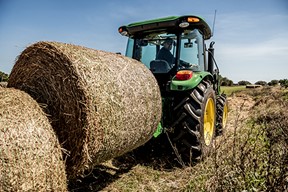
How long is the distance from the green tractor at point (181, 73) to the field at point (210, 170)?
32cm

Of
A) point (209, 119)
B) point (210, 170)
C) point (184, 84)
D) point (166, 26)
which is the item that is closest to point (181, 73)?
point (184, 84)

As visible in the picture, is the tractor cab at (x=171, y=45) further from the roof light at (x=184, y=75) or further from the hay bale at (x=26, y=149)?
the hay bale at (x=26, y=149)

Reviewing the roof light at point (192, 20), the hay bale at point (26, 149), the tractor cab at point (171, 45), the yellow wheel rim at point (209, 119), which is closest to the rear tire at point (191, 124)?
the tractor cab at point (171, 45)

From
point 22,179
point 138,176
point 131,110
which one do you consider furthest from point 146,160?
point 22,179

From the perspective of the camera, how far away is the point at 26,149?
1.97 metres

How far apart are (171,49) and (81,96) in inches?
106

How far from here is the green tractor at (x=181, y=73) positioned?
12.7ft

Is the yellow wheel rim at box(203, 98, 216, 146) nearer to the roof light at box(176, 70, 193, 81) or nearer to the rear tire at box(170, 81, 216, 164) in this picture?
the rear tire at box(170, 81, 216, 164)

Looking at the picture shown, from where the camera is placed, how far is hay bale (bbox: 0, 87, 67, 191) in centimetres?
186

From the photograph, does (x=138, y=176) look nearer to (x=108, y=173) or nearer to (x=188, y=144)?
(x=108, y=173)

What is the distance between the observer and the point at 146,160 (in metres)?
4.30

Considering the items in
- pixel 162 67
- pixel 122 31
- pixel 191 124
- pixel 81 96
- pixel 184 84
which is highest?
pixel 122 31

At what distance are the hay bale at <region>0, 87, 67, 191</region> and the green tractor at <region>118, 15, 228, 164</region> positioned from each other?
1.76 meters

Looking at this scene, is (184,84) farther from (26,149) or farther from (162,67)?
(26,149)
